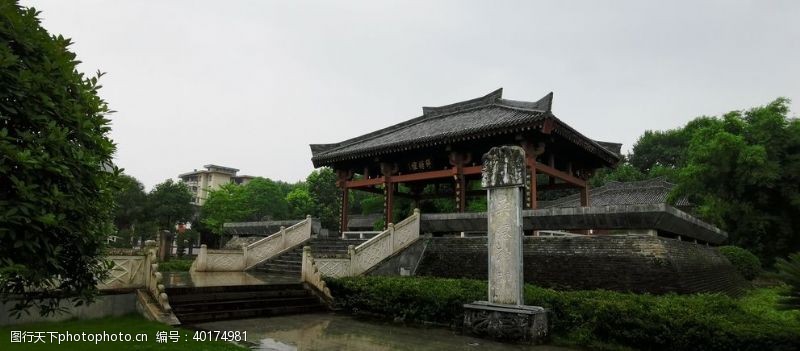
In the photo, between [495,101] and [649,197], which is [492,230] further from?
[649,197]

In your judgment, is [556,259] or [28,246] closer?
[28,246]

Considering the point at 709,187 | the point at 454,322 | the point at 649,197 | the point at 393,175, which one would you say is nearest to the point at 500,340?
the point at 454,322

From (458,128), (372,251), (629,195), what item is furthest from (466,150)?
(629,195)

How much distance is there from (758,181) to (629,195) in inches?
566

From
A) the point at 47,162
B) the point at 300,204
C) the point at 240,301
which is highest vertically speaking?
the point at 300,204

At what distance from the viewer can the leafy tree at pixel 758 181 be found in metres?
18.0

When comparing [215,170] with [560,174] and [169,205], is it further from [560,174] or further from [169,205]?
[560,174]

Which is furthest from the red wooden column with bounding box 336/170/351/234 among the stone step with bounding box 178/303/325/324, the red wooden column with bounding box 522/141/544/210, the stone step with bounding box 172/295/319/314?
the stone step with bounding box 178/303/325/324

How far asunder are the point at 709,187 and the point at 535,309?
665 inches

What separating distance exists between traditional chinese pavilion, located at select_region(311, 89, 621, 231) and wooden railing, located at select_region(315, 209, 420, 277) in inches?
99.6

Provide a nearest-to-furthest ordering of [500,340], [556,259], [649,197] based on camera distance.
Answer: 1. [500,340]
2. [556,259]
3. [649,197]

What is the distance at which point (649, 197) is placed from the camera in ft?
102

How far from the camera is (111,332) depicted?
680cm

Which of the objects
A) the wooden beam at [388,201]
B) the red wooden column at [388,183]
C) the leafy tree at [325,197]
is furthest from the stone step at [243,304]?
the leafy tree at [325,197]
